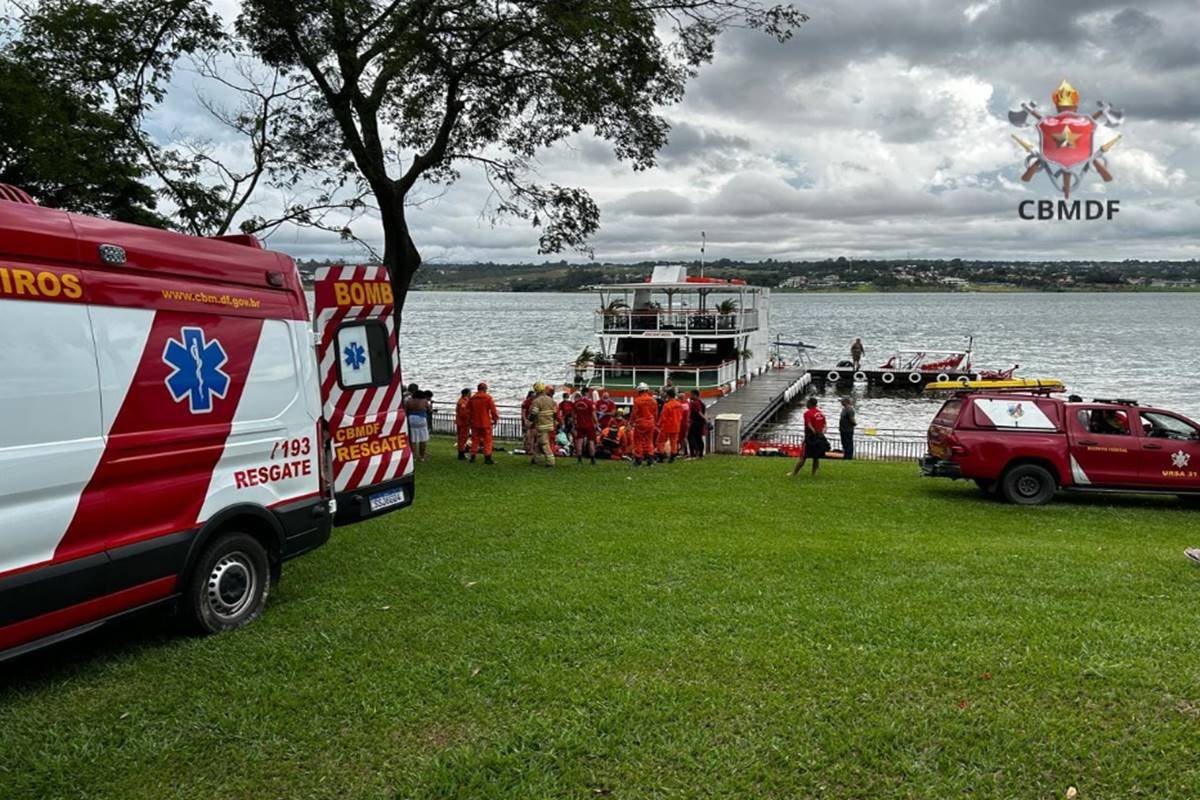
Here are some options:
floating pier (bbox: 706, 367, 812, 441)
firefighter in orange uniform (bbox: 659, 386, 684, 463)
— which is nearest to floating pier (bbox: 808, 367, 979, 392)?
floating pier (bbox: 706, 367, 812, 441)

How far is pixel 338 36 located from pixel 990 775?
1417cm

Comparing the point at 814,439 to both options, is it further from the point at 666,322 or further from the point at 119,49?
the point at 666,322

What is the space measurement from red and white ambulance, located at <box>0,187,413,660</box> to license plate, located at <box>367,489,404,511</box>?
24.1 inches

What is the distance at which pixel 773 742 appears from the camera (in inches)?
168

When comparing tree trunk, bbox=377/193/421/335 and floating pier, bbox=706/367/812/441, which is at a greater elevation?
tree trunk, bbox=377/193/421/335

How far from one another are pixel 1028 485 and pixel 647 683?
9912 millimetres

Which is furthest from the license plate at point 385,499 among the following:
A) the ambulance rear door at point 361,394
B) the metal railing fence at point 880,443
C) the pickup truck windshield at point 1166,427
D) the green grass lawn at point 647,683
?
the metal railing fence at point 880,443

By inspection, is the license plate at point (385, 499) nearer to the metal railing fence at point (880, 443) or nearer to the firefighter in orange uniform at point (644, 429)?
the firefighter in orange uniform at point (644, 429)

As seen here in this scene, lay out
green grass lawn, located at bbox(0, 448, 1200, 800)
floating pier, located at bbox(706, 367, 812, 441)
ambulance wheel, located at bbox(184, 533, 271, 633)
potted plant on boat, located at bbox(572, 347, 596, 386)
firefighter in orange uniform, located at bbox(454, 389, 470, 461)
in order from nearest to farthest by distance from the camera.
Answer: green grass lawn, located at bbox(0, 448, 1200, 800) → ambulance wheel, located at bbox(184, 533, 271, 633) → firefighter in orange uniform, located at bbox(454, 389, 470, 461) → floating pier, located at bbox(706, 367, 812, 441) → potted plant on boat, located at bbox(572, 347, 596, 386)

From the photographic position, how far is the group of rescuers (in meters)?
16.3

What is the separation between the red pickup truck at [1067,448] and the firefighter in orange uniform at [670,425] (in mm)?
5404

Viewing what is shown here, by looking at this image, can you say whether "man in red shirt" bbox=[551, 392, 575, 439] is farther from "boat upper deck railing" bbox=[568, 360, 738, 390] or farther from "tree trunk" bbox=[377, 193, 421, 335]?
"boat upper deck railing" bbox=[568, 360, 738, 390]

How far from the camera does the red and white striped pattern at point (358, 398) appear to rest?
314 inches

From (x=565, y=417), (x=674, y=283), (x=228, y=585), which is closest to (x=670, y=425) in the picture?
(x=565, y=417)
